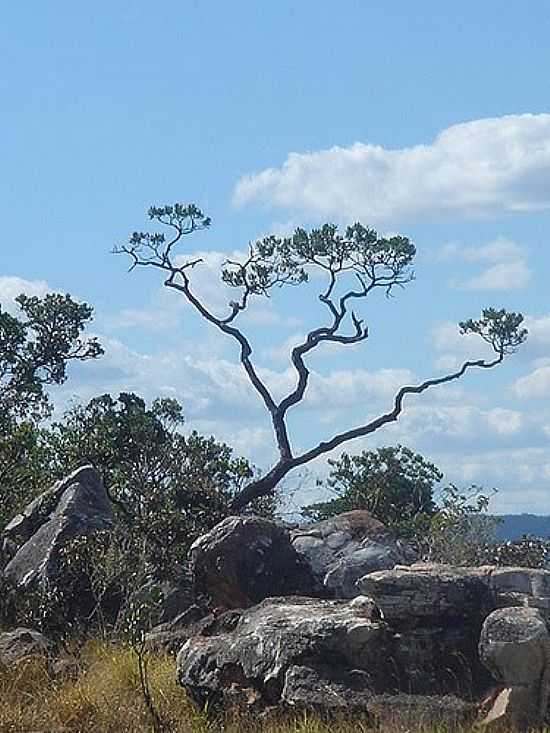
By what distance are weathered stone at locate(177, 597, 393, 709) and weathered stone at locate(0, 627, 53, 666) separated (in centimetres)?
190

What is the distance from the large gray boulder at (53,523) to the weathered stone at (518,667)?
21.6 ft

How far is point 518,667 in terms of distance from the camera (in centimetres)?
1118

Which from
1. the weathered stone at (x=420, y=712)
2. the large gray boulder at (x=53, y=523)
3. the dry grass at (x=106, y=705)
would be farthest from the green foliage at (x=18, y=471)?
the weathered stone at (x=420, y=712)

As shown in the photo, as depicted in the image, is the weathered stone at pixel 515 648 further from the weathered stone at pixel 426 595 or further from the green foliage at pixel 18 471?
the green foliage at pixel 18 471

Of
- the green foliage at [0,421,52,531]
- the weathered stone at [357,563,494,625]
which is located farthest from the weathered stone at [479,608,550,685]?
the green foliage at [0,421,52,531]

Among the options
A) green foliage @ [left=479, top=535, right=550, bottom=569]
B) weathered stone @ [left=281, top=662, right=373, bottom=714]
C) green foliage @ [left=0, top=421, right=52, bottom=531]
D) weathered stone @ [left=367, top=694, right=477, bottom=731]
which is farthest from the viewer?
green foliage @ [left=479, top=535, right=550, bottom=569]

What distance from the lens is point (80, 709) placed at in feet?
40.2

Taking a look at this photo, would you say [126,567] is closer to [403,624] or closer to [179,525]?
[179,525]

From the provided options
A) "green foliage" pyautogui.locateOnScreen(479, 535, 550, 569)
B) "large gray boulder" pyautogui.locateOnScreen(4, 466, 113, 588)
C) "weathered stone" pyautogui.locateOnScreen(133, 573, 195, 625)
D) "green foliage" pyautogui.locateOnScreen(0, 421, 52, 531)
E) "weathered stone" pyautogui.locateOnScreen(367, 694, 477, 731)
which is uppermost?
"green foliage" pyautogui.locateOnScreen(0, 421, 52, 531)

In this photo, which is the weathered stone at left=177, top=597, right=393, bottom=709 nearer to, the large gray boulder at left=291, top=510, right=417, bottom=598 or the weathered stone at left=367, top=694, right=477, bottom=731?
the weathered stone at left=367, top=694, right=477, bottom=731

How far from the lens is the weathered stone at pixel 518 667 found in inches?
434

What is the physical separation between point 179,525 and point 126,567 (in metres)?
2.50

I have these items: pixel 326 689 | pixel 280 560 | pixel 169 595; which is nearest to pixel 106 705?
pixel 326 689

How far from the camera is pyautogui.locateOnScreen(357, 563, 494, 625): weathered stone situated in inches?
477
